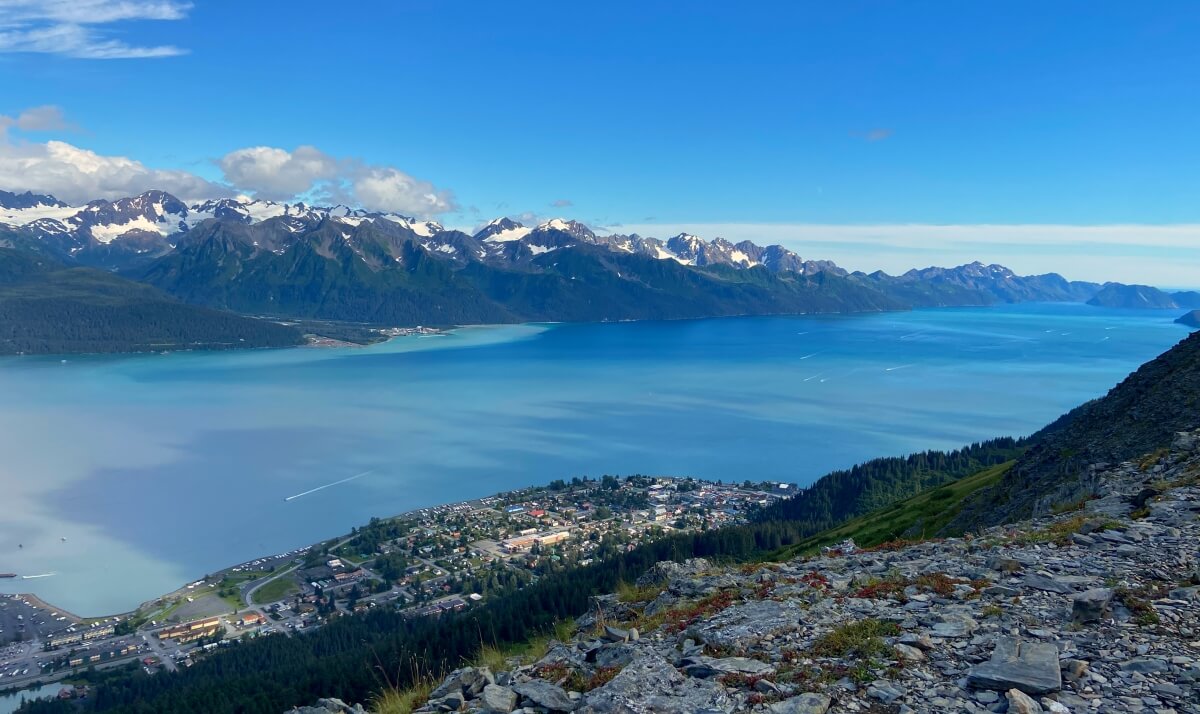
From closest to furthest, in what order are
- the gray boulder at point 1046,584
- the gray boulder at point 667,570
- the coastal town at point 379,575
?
the gray boulder at point 1046,584 < the gray boulder at point 667,570 < the coastal town at point 379,575

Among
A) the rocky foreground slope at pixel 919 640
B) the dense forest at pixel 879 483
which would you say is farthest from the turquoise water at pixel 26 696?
the dense forest at pixel 879 483

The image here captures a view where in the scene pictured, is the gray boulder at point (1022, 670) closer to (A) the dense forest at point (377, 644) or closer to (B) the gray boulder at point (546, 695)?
(B) the gray boulder at point (546, 695)

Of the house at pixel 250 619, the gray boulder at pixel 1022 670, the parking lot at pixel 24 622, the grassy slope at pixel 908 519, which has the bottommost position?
the parking lot at pixel 24 622

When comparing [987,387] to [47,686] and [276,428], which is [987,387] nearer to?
[276,428]

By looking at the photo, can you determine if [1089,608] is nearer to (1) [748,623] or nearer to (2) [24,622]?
(1) [748,623]

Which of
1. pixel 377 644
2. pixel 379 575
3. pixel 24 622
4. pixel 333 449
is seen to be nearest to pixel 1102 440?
pixel 377 644

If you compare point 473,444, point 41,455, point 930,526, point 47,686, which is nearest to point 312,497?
point 473,444

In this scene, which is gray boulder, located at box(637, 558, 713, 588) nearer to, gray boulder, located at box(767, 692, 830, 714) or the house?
gray boulder, located at box(767, 692, 830, 714)

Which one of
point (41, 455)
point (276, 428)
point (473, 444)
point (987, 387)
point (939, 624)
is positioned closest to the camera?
point (939, 624)
